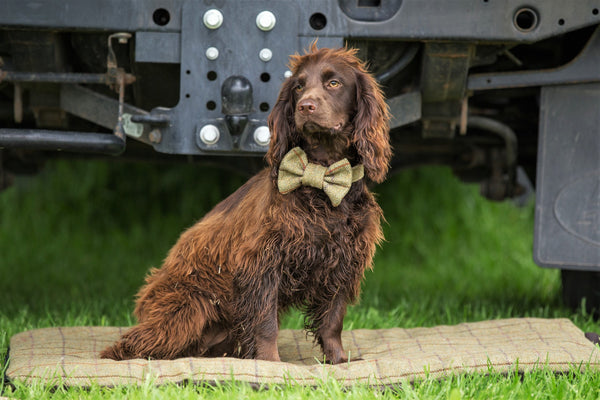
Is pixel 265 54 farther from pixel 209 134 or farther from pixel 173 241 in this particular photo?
pixel 173 241

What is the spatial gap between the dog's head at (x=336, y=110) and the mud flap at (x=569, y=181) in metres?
0.95

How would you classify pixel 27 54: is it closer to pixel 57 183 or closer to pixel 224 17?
pixel 224 17

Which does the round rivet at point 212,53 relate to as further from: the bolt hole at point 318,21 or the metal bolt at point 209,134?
the bolt hole at point 318,21

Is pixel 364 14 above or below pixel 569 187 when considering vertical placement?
above

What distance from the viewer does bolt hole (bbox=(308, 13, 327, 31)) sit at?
3047mm

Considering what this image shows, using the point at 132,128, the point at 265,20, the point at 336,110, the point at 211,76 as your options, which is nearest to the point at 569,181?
the point at 336,110

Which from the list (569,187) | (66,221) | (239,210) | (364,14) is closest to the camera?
(239,210)

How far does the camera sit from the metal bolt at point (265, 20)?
2.98 m

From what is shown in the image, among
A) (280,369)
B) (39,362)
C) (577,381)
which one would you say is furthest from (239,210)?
(577,381)

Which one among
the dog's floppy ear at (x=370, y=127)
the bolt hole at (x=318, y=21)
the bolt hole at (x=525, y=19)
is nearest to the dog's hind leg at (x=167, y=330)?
the dog's floppy ear at (x=370, y=127)

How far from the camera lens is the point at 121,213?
7.43 m

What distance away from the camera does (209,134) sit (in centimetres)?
300

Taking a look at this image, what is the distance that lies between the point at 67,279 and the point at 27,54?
2.68m

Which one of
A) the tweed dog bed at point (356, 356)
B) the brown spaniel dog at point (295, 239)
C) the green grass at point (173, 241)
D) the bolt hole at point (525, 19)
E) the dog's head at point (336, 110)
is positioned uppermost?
the bolt hole at point (525, 19)
